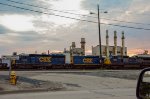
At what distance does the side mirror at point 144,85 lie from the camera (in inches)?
171

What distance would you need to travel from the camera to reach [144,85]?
4.41 metres

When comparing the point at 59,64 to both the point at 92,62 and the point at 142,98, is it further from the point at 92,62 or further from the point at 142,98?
the point at 142,98

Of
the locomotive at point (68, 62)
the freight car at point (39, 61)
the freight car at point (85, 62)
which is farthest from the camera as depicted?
the freight car at point (85, 62)

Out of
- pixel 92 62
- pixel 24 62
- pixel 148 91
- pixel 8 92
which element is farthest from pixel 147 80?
pixel 92 62

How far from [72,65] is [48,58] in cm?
515

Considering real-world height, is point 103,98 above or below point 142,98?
→ below

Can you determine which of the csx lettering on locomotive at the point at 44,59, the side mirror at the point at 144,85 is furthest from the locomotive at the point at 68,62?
the side mirror at the point at 144,85

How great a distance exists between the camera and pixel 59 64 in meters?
77.6

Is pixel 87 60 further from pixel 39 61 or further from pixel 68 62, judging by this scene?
pixel 39 61

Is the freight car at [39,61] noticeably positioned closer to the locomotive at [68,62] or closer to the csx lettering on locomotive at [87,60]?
the locomotive at [68,62]

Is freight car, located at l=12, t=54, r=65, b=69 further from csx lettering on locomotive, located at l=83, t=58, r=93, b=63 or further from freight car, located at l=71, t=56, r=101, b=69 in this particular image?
csx lettering on locomotive, located at l=83, t=58, r=93, b=63

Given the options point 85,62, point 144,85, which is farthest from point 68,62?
point 144,85

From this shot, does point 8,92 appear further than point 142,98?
Yes

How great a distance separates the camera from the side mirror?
14.2 feet
